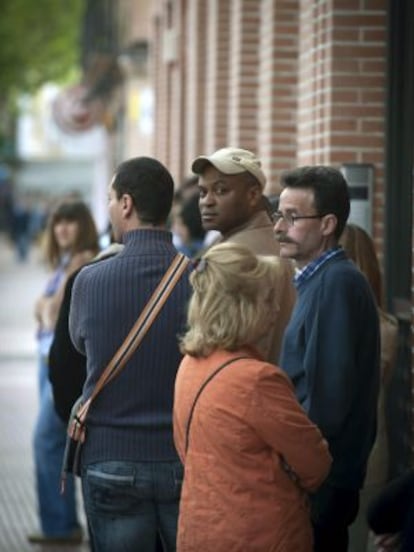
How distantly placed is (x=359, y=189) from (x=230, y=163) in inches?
67.4

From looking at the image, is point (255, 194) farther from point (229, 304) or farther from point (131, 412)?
point (229, 304)

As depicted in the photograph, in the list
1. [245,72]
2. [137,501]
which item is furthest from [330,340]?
[245,72]

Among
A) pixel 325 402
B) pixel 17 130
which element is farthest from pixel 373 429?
pixel 17 130

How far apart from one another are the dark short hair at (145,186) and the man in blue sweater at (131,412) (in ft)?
0.45

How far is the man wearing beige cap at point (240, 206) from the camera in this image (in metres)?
6.20

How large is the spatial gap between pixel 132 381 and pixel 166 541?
575 mm

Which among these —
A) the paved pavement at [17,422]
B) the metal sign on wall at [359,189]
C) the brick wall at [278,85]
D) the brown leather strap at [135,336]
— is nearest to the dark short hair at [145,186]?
the brown leather strap at [135,336]

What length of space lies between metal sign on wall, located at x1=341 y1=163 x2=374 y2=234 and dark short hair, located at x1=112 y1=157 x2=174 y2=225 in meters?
2.01

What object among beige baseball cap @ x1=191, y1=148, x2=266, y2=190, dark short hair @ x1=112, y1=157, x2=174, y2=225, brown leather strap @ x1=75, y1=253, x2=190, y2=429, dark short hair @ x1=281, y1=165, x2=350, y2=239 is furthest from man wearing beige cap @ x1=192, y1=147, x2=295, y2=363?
brown leather strap @ x1=75, y1=253, x2=190, y2=429

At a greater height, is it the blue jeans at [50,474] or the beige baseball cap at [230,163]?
the beige baseball cap at [230,163]

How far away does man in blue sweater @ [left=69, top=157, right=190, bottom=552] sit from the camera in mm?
5688

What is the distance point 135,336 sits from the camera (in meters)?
5.71

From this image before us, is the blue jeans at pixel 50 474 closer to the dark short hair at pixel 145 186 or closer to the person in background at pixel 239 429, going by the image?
the dark short hair at pixel 145 186

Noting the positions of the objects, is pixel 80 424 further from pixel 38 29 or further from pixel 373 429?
pixel 38 29
